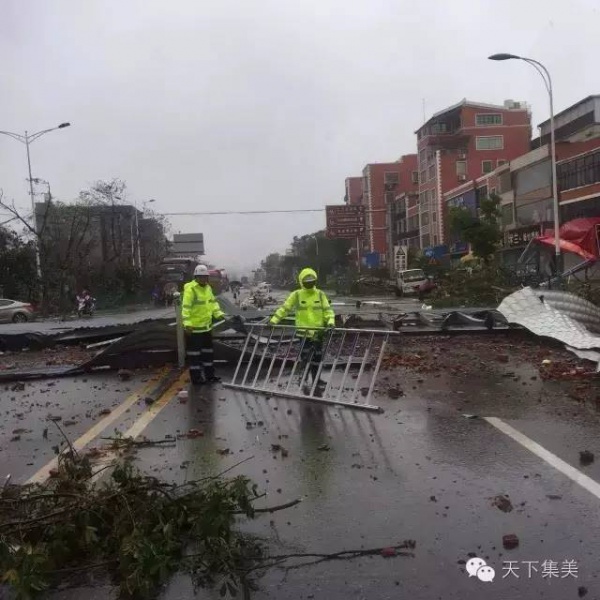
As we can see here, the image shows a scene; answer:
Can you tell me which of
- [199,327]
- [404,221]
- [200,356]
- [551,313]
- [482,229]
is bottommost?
[200,356]

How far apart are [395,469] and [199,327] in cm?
546

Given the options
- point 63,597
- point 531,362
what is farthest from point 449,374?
point 63,597

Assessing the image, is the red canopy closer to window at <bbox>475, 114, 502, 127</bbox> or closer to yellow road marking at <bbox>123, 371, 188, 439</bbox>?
yellow road marking at <bbox>123, 371, 188, 439</bbox>

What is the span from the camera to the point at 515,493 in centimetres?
470

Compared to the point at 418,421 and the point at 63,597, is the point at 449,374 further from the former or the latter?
the point at 63,597

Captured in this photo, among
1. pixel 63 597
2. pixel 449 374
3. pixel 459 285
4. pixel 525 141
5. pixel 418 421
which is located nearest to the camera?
pixel 63 597

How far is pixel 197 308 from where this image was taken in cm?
1022

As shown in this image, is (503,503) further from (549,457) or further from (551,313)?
(551,313)

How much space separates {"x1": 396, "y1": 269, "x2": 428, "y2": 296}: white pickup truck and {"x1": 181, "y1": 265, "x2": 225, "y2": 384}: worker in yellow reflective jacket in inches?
1438

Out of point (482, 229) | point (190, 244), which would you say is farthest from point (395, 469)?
point (190, 244)

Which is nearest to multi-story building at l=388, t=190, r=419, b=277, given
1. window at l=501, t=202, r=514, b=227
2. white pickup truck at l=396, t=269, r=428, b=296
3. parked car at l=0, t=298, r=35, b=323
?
window at l=501, t=202, r=514, b=227

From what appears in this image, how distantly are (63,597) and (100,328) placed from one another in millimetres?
12200

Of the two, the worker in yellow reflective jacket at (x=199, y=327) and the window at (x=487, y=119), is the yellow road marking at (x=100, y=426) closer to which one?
the worker in yellow reflective jacket at (x=199, y=327)

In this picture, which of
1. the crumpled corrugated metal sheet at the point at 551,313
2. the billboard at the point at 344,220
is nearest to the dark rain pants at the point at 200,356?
the crumpled corrugated metal sheet at the point at 551,313
